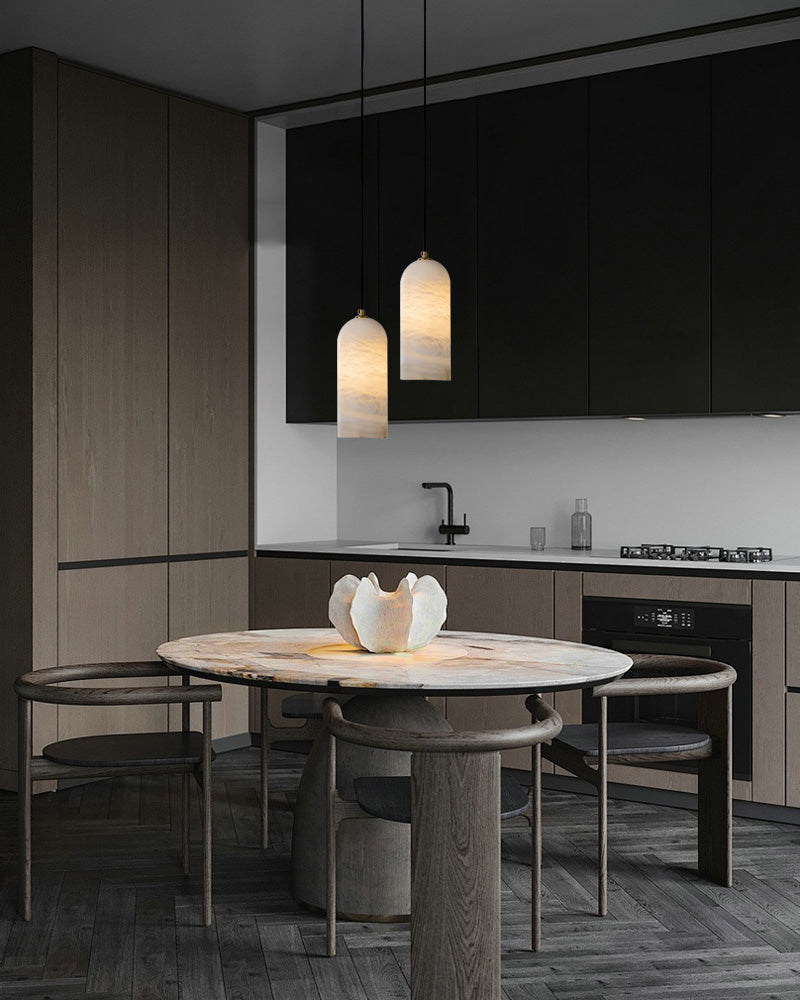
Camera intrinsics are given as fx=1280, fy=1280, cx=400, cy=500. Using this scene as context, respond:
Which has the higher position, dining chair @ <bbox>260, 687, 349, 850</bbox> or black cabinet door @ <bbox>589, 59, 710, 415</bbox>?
black cabinet door @ <bbox>589, 59, 710, 415</bbox>

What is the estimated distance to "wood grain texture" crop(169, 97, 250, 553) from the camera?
5309 mm

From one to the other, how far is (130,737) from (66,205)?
219 centimetres

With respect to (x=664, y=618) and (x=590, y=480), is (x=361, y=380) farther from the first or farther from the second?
(x=590, y=480)

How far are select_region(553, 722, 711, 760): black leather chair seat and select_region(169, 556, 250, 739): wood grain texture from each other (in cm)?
209

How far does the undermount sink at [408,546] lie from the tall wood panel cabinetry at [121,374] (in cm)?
57

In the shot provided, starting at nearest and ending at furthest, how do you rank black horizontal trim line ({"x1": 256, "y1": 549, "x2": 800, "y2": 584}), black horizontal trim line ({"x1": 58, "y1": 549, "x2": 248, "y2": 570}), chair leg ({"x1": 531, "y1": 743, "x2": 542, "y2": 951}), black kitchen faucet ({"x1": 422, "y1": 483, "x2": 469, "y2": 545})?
chair leg ({"x1": 531, "y1": 743, "x2": 542, "y2": 951}) → black horizontal trim line ({"x1": 256, "y1": 549, "x2": 800, "y2": 584}) → black horizontal trim line ({"x1": 58, "y1": 549, "x2": 248, "y2": 570}) → black kitchen faucet ({"x1": 422, "y1": 483, "x2": 469, "y2": 545})

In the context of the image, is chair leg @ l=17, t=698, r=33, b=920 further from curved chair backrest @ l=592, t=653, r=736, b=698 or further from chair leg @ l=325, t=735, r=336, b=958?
curved chair backrest @ l=592, t=653, r=736, b=698

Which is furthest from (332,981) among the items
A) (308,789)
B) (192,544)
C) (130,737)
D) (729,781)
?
(192,544)

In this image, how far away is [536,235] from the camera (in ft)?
16.6

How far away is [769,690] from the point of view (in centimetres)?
436

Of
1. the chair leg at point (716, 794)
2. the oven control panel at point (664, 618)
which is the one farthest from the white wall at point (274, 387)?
the chair leg at point (716, 794)

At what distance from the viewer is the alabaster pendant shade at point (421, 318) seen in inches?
126

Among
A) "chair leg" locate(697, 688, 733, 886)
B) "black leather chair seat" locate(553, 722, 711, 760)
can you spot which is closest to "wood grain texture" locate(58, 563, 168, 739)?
"black leather chair seat" locate(553, 722, 711, 760)

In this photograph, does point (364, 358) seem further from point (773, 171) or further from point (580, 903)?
point (773, 171)
